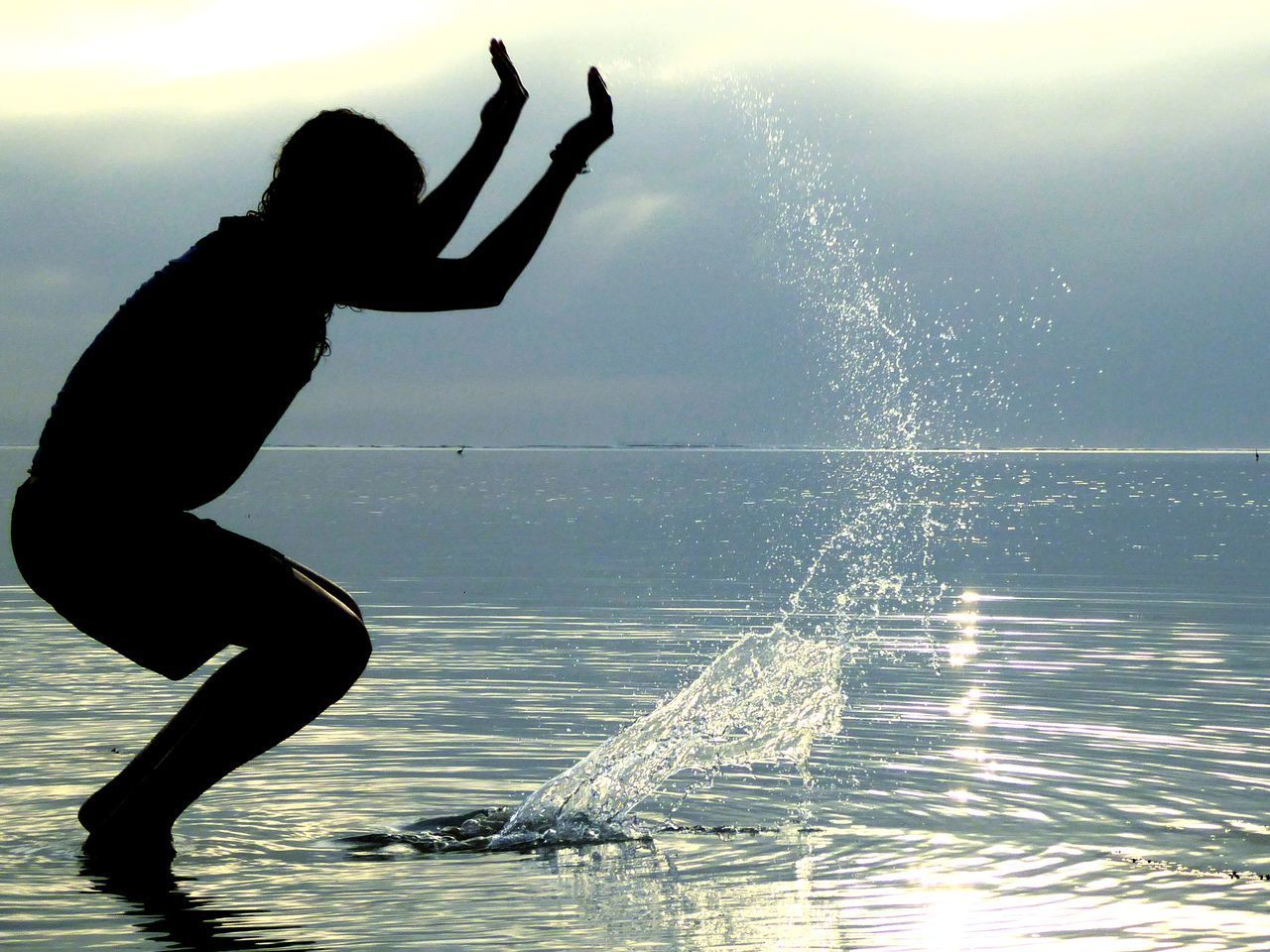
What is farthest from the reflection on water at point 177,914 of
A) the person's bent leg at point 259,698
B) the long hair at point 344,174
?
the long hair at point 344,174

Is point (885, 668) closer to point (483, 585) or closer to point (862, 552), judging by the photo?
point (483, 585)

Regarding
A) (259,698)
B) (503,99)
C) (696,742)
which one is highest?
(503,99)

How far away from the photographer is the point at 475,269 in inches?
192

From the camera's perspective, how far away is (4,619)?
62.1 ft

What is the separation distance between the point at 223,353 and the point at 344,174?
0.63m

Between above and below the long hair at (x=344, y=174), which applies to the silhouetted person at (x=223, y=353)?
below

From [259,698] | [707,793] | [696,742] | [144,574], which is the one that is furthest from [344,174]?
[696,742]

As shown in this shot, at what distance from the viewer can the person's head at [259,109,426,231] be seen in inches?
193

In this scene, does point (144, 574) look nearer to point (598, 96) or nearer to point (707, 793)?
point (598, 96)

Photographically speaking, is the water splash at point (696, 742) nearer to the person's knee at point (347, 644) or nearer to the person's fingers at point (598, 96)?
the person's knee at point (347, 644)

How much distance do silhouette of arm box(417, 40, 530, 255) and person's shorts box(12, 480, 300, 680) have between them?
108 cm

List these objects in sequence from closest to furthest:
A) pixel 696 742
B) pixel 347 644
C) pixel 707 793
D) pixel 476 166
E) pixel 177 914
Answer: pixel 476 166 → pixel 347 644 → pixel 177 914 → pixel 707 793 → pixel 696 742

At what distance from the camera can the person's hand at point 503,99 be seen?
5020mm

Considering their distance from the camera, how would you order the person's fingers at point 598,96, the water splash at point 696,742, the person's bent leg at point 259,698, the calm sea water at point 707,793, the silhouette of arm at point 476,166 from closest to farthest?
the person's fingers at point 598,96 → the silhouette of arm at point 476,166 → the person's bent leg at point 259,698 → the calm sea water at point 707,793 → the water splash at point 696,742
